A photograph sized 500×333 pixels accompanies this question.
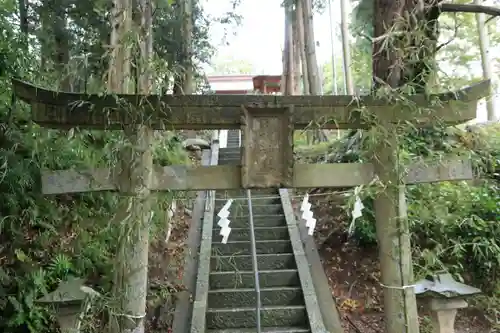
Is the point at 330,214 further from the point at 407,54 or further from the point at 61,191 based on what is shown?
the point at 61,191

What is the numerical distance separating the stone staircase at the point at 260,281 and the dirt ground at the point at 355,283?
0.54m

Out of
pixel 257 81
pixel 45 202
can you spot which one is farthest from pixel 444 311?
pixel 257 81

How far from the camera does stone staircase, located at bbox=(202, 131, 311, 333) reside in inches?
206

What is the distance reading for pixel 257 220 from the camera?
7.26m

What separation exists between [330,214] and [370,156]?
10.9 ft

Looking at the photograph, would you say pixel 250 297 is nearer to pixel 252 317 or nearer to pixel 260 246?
pixel 252 317

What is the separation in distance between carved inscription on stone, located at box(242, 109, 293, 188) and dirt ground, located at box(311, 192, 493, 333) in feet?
→ 8.93

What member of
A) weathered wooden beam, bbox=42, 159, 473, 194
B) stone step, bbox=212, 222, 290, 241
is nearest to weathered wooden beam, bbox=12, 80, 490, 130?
weathered wooden beam, bbox=42, 159, 473, 194

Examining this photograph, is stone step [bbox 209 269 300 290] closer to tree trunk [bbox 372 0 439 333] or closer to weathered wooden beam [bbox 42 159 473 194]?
tree trunk [bbox 372 0 439 333]

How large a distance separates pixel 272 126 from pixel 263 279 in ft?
9.67

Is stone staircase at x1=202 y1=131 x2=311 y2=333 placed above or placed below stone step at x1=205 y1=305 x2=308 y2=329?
above

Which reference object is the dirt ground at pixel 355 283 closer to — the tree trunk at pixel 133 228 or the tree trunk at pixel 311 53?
the tree trunk at pixel 133 228

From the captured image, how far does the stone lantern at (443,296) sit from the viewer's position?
142 inches

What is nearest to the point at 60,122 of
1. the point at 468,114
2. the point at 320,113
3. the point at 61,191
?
the point at 61,191
